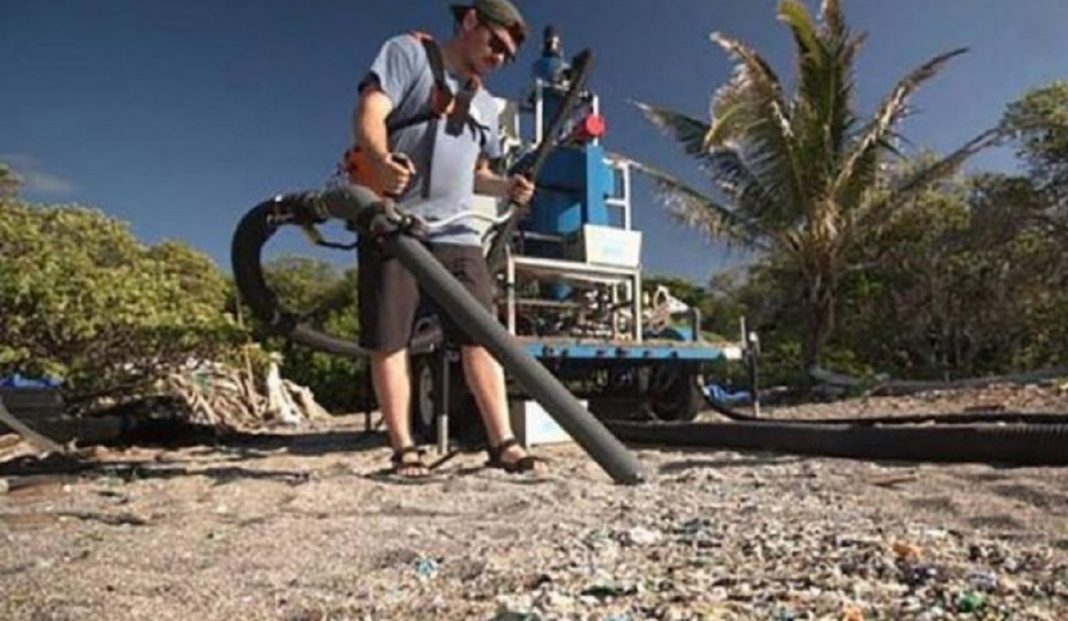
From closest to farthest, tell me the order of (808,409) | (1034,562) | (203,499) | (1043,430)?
1. (1034,562)
2. (203,499)
3. (1043,430)
4. (808,409)

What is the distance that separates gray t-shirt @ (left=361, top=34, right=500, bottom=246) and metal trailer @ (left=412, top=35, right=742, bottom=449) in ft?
6.92

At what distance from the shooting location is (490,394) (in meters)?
3.30

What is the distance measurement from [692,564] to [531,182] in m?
2.21

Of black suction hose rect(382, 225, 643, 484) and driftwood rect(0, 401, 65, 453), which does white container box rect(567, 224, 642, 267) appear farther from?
driftwood rect(0, 401, 65, 453)

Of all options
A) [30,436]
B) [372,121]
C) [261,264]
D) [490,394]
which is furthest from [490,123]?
[30,436]

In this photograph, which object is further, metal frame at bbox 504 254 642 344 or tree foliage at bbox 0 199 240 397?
metal frame at bbox 504 254 642 344

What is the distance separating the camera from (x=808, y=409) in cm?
831

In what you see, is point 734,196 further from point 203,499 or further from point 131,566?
point 131,566

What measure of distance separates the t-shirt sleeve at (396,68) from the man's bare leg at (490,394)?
0.96 metres

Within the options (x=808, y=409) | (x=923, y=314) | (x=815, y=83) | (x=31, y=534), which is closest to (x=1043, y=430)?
(x=31, y=534)

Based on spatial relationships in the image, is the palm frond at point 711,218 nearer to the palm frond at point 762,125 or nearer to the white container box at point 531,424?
the palm frond at point 762,125

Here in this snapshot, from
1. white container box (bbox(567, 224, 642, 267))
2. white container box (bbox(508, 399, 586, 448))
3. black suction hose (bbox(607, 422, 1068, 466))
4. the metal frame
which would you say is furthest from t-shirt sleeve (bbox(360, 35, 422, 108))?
white container box (bbox(567, 224, 642, 267))

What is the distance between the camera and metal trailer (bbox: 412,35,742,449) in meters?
5.93

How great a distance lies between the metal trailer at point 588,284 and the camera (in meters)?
5.93
